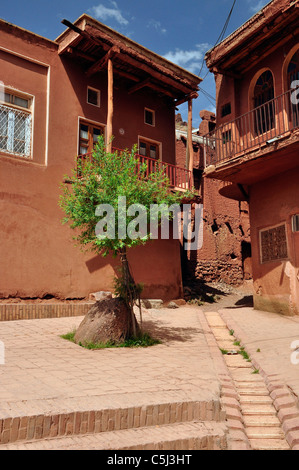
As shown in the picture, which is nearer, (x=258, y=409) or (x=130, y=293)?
(x=258, y=409)

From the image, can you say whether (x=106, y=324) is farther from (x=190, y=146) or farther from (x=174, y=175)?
(x=190, y=146)

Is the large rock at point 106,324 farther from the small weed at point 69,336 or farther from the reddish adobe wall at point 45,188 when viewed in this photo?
the reddish adobe wall at point 45,188

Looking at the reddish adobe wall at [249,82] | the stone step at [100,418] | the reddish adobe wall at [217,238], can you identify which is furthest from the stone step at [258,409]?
the reddish adobe wall at [217,238]

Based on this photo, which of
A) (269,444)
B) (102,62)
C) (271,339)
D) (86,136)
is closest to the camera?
(269,444)

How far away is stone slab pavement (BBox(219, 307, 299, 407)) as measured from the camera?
19.8ft

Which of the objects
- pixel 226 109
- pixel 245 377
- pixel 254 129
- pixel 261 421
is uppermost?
pixel 226 109

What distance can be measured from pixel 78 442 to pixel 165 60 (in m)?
13.9

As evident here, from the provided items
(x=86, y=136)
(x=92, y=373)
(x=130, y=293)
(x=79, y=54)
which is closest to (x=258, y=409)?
(x=92, y=373)

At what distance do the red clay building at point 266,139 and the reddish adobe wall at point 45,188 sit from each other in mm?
3902

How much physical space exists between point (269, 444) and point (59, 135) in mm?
10488

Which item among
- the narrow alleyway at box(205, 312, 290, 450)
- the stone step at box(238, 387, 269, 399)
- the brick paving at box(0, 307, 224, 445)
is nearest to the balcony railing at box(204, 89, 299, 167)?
the narrow alleyway at box(205, 312, 290, 450)

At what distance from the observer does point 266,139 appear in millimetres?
11984

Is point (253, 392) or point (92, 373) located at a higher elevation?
point (92, 373)

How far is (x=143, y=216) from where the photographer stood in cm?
802
